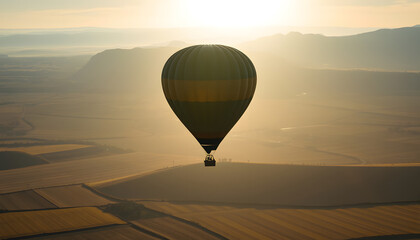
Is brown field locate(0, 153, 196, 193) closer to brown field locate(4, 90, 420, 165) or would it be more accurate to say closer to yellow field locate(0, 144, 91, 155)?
brown field locate(4, 90, 420, 165)

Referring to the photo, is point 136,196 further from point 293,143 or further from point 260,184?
point 293,143

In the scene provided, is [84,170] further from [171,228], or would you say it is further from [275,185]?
[171,228]

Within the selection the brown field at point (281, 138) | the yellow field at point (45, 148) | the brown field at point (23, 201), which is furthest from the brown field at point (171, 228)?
the yellow field at point (45, 148)

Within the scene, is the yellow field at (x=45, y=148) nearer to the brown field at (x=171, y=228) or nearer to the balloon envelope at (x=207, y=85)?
the brown field at (x=171, y=228)

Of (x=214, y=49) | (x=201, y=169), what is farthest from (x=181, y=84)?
(x=201, y=169)

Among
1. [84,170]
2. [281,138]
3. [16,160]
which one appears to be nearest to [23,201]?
[84,170]
